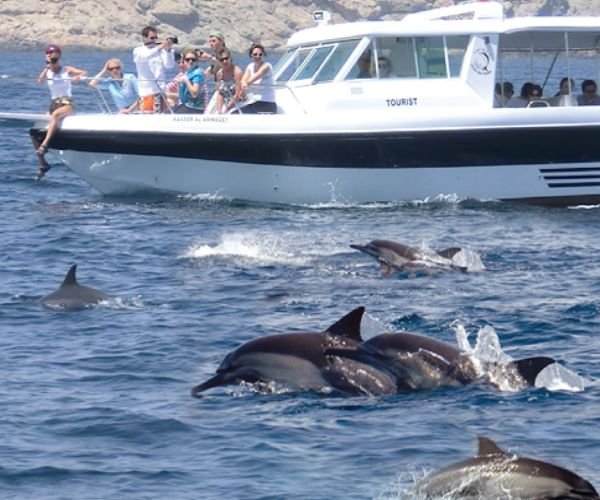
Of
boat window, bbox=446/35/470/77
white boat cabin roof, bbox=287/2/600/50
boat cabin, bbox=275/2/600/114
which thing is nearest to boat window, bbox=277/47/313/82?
white boat cabin roof, bbox=287/2/600/50

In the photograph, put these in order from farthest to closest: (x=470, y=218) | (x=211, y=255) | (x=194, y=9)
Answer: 1. (x=194, y=9)
2. (x=470, y=218)
3. (x=211, y=255)

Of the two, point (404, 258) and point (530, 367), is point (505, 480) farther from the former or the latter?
point (404, 258)

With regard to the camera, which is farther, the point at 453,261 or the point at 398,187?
the point at 398,187

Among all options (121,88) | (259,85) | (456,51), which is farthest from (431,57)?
(121,88)

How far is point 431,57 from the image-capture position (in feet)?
75.2

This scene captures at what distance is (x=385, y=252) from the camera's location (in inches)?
675

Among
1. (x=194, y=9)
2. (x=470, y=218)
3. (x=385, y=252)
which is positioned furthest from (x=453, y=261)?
(x=194, y=9)

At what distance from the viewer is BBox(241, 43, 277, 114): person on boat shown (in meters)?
22.5

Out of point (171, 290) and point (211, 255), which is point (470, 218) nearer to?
point (211, 255)

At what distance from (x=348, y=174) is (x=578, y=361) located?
9.67 m

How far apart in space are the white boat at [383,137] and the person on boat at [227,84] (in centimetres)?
Result: 50

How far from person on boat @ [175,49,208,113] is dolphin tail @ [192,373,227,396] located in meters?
11.5

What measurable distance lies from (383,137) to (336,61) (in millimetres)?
1712

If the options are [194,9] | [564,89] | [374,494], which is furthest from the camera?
[194,9]
